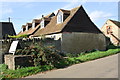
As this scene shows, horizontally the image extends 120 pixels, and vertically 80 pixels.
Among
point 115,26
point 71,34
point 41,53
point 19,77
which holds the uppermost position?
point 115,26

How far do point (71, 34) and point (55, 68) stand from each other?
34.8 feet

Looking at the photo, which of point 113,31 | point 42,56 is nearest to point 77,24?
point 42,56

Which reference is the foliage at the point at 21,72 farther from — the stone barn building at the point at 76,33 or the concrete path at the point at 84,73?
the stone barn building at the point at 76,33

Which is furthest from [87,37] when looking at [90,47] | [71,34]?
[71,34]

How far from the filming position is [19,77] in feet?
30.0

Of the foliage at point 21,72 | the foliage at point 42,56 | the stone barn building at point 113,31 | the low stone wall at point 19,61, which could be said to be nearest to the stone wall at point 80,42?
the foliage at point 42,56

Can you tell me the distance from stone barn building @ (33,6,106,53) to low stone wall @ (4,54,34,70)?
914 cm

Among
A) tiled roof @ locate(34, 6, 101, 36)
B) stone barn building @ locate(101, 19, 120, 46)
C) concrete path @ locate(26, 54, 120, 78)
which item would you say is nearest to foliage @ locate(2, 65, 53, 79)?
concrete path @ locate(26, 54, 120, 78)

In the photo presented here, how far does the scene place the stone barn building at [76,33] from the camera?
20525 millimetres

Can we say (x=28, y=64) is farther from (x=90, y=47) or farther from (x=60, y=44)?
(x=90, y=47)

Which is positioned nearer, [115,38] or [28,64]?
[28,64]

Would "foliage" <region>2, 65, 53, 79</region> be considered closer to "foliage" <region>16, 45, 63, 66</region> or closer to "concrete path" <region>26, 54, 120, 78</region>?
"concrete path" <region>26, 54, 120, 78</region>

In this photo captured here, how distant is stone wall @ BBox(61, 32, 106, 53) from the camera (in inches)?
807

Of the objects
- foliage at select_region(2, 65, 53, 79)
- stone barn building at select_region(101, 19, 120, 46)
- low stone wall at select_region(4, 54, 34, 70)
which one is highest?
stone barn building at select_region(101, 19, 120, 46)
